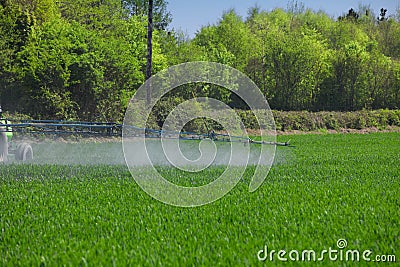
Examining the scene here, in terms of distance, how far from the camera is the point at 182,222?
6262 millimetres

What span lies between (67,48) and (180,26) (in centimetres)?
2205

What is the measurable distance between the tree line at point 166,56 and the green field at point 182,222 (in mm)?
13512

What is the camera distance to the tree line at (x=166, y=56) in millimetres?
23188

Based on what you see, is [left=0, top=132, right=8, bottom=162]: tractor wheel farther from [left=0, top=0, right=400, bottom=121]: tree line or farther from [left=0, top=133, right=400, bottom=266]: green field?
[left=0, top=0, right=400, bottom=121]: tree line

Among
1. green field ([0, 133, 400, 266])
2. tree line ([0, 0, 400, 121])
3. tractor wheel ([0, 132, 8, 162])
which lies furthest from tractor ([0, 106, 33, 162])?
tree line ([0, 0, 400, 121])

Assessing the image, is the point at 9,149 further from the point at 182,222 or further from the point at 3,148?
the point at 182,222

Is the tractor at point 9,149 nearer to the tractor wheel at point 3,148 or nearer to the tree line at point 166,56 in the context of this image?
the tractor wheel at point 3,148

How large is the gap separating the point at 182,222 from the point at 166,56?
31.1 metres

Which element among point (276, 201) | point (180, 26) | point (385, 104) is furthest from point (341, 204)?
point (385, 104)

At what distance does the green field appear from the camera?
4.91 m

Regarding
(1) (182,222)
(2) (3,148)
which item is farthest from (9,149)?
(1) (182,222)

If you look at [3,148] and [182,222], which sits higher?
[3,148]

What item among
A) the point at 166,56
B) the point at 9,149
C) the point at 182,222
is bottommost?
the point at 182,222

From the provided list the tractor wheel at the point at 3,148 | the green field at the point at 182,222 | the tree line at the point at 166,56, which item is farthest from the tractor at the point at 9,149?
the tree line at the point at 166,56
